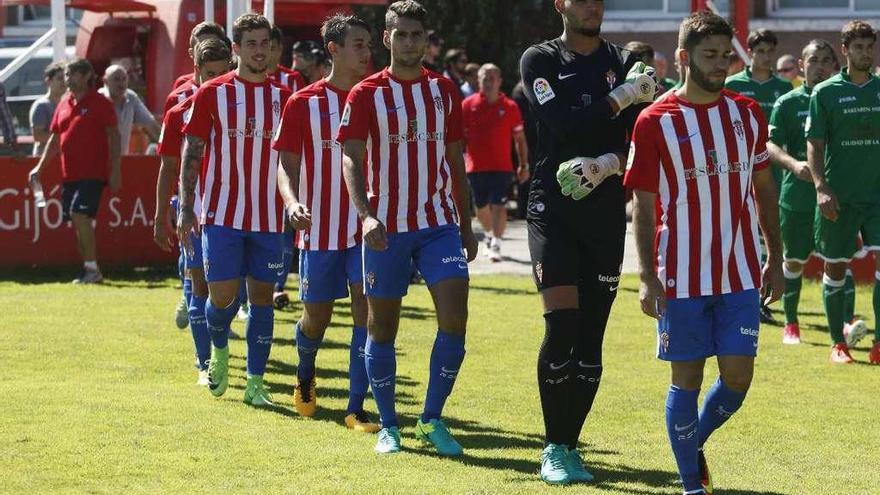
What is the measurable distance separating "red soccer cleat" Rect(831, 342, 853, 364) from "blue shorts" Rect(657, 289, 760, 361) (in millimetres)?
4928

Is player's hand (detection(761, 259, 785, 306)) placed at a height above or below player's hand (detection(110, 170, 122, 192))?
above

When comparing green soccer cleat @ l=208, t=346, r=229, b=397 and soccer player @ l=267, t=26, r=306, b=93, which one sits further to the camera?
soccer player @ l=267, t=26, r=306, b=93

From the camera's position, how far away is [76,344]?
12.3 metres

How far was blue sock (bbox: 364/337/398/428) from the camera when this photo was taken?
329 inches

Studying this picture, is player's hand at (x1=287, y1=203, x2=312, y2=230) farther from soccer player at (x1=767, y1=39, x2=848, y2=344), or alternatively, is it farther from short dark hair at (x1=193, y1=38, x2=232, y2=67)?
soccer player at (x1=767, y1=39, x2=848, y2=344)

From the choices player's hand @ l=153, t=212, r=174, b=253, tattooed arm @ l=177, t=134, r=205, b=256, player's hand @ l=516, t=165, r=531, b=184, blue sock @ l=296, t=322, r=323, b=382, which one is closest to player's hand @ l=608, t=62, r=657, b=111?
blue sock @ l=296, t=322, r=323, b=382

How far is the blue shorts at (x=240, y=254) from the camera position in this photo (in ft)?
31.4

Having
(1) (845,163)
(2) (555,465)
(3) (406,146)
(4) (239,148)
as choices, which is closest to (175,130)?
(4) (239,148)

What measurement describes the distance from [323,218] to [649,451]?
2.17 m

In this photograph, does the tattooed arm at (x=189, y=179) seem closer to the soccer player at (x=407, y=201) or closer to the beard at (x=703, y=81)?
the soccer player at (x=407, y=201)

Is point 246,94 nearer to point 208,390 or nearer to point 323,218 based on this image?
point 323,218

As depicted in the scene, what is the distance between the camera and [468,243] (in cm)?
850

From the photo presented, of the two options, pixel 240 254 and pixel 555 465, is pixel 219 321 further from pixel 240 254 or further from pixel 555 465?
pixel 555 465

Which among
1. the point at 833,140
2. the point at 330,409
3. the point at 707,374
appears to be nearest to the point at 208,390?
the point at 330,409
